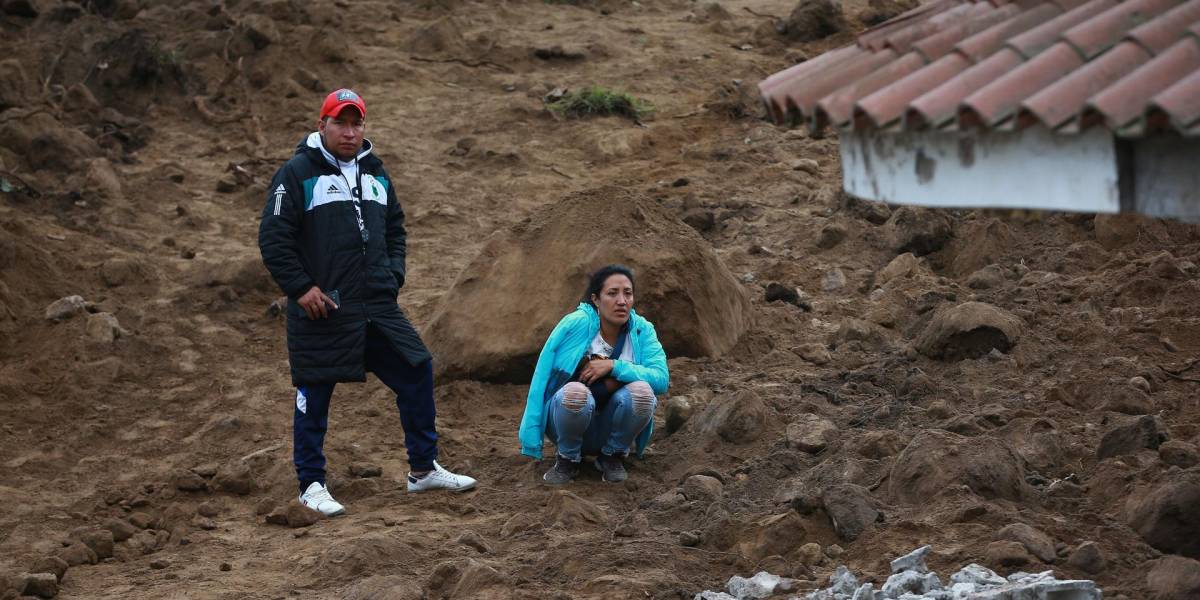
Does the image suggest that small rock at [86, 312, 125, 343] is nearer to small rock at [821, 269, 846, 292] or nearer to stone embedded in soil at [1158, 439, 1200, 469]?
small rock at [821, 269, 846, 292]

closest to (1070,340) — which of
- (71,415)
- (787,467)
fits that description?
(787,467)

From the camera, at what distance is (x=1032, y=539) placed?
5078 millimetres

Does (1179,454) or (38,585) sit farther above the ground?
(1179,454)

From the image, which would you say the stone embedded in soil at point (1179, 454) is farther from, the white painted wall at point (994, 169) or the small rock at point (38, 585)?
the small rock at point (38, 585)

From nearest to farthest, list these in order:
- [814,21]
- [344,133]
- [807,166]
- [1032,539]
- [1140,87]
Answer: [1140,87], [1032,539], [344,133], [807,166], [814,21]

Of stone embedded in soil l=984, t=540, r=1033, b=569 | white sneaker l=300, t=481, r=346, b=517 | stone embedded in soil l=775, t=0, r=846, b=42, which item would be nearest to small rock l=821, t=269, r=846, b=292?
white sneaker l=300, t=481, r=346, b=517

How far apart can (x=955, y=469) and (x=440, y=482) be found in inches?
96.3

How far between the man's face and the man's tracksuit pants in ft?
2.60

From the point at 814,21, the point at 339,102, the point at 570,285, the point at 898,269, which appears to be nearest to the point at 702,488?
the point at 570,285

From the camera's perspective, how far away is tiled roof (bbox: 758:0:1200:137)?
10.3 feet

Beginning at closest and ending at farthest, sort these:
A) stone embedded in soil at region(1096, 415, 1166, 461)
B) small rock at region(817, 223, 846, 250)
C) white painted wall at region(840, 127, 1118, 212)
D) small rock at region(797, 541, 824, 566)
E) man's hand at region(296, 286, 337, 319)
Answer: white painted wall at region(840, 127, 1118, 212), small rock at region(797, 541, 824, 566), stone embedded in soil at region(1096, 415, 1166, 461), man's hand at region(296, 286, 337, 319), small rock at region(817, 223, 846, 250)

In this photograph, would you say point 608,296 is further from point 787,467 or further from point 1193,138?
point 1193,138

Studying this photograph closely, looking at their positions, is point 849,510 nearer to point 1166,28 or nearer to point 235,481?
point 1166,28

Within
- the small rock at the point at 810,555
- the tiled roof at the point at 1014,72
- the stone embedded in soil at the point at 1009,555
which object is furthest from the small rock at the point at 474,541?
the tiled roof at the point at 1014,72
